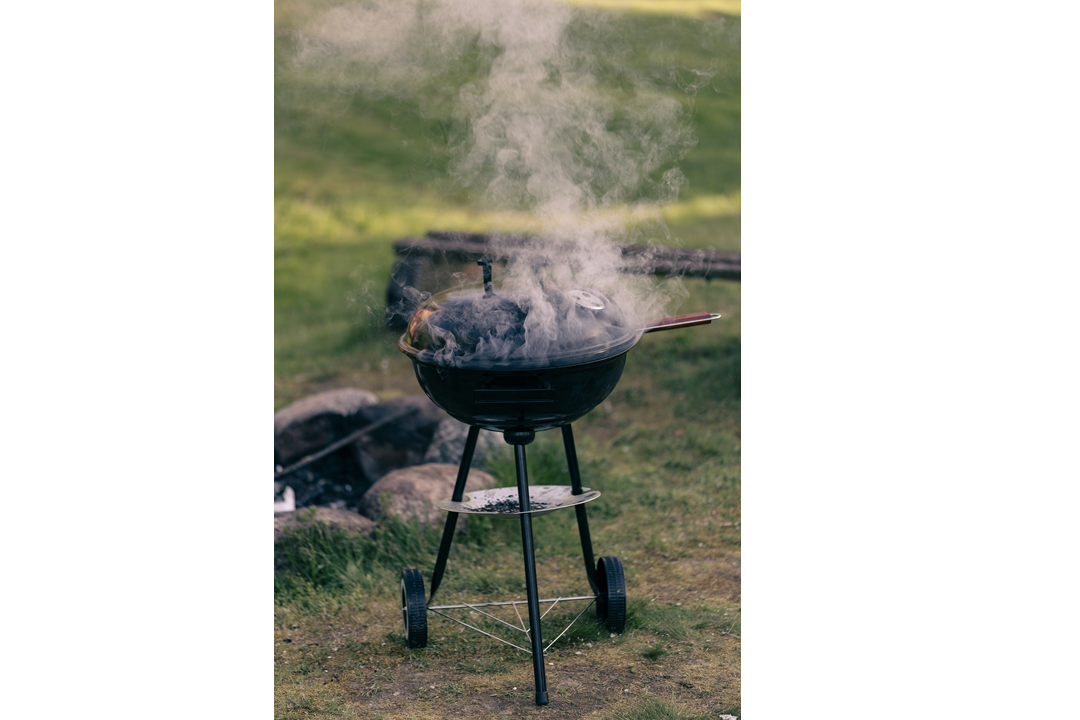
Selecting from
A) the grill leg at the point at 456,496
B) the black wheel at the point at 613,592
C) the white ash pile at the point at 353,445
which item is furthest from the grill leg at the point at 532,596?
the white ash pile at the point at 353,445

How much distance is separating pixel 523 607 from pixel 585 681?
65cm

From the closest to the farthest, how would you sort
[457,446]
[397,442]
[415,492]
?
[415,492]
[457,446]
[397,442]

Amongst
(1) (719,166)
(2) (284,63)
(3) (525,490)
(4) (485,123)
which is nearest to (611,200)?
(4) (485,123)

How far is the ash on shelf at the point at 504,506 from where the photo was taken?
10.8 feet

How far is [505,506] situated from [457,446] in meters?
1.59

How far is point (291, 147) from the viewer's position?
11.0 m

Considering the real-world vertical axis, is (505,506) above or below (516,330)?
below

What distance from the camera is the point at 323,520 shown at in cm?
417

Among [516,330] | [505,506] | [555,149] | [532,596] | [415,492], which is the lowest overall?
[532,596]

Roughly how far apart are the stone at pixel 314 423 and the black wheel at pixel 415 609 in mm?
2009

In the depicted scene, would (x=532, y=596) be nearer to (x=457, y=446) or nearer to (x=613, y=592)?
(x=613, y=592)

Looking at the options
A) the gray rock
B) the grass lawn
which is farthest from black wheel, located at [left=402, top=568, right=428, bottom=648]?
the gray rock

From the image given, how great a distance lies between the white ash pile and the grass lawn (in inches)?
17.1

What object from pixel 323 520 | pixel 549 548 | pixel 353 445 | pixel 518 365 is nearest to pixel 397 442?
pixel 353 445
